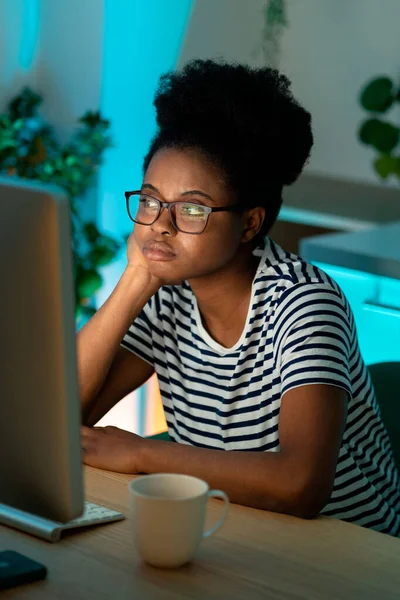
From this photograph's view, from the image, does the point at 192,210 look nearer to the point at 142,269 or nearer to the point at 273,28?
the point at 142,269

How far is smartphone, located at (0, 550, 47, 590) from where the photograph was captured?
3.40ft

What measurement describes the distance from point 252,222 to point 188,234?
153 millimetres

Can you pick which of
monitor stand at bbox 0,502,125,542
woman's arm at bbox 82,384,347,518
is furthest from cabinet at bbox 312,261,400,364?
monitor stand at bbox 0,502,125,542

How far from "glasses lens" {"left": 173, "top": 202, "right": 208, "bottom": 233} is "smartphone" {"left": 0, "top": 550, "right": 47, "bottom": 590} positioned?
68cm

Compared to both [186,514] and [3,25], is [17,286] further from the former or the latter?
[3,25]

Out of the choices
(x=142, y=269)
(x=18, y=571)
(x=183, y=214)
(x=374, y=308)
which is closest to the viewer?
(x=18, y=571)

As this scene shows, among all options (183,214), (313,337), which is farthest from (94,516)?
(183,214)

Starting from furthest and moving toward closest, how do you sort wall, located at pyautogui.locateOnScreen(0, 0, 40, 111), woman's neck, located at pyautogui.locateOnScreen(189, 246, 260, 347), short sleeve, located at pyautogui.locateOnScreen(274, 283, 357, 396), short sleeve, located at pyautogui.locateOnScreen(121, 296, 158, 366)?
wall, located at pyautogui.locateOnScreen(0, 0, 40, 111), short sleeve, located at pyautogui.locateOnScreen(121, 296, 158, 366), woman's neck, located at pyautogui.locateOnScreen(189, 246, 260, 347), short sleeve, located at pyautogui.locateOnScreen(274, 283, 357, 396)

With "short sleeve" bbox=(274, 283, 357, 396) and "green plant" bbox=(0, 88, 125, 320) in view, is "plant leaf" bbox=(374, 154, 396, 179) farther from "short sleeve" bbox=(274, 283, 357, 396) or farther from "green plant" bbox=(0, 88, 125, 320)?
"short sleeve" bbox=(274, 283, 357, 396)

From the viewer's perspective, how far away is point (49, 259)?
0.90 metres

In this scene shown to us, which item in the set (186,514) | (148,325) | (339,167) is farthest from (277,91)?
(339,167)

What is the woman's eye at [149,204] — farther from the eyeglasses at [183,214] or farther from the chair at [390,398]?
the chair at [390,398]

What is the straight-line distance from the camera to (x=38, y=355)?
0.93 metres

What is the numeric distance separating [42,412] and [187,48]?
260 cm
